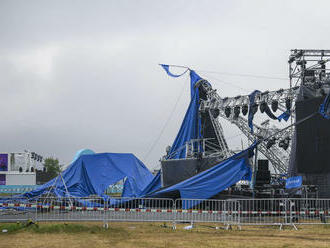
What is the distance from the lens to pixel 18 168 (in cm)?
6794

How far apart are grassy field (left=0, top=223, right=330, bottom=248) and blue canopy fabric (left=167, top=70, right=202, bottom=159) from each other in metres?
15.3

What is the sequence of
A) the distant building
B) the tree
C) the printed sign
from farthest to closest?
the tree, the distant building, the printed sign

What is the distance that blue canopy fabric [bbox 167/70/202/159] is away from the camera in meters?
30.3

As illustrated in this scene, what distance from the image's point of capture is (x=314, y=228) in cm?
1553

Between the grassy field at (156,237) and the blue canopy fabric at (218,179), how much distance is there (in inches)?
229

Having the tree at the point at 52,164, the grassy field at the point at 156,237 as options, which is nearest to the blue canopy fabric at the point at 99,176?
the grassy field at the point at 156,237

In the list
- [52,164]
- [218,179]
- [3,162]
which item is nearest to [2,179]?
[3,162]

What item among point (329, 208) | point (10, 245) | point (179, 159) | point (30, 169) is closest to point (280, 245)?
point (10, 245)

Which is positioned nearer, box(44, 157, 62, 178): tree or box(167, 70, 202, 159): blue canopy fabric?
box(167, 70, 202, 159): blue canopy fabric

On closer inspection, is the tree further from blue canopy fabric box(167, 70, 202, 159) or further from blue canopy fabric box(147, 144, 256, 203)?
blue canopy fabric box(147, 144, 256, 203)

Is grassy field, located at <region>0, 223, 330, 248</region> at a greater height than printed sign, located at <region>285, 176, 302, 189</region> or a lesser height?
lesser

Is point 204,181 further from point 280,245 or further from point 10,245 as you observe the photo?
point 10,245

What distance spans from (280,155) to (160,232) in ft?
67.0

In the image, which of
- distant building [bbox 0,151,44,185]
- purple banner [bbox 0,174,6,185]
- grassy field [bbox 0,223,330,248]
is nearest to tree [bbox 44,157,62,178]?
distant building [bbox 0,151,44,185]
